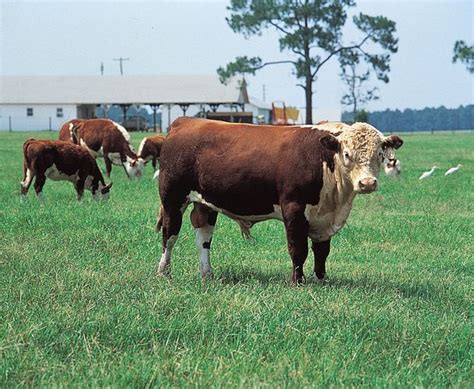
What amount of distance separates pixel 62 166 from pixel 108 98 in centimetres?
6306

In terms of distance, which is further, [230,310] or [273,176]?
[273,176]

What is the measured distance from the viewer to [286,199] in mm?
8320

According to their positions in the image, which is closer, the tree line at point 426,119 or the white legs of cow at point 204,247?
the white legs of cow at point 204,247

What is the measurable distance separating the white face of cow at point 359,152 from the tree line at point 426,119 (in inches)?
4882

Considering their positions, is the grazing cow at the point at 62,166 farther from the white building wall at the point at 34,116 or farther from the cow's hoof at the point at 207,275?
the white building wall at the point at 34,116

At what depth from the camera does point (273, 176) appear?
8.41 metres

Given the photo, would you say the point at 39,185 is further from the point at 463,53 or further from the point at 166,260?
the point at 463,53

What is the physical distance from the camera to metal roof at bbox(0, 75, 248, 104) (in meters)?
76.4

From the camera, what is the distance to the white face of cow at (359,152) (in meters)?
7.96

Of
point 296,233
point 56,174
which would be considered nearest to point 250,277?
point 296,233

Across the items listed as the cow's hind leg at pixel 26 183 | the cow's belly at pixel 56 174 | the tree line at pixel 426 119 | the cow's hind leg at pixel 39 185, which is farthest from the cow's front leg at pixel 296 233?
the tree line at pixel 426 119

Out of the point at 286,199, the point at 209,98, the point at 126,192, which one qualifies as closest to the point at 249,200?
the point at 286,199

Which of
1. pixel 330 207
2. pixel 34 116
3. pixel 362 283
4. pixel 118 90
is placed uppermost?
pixel 118 90

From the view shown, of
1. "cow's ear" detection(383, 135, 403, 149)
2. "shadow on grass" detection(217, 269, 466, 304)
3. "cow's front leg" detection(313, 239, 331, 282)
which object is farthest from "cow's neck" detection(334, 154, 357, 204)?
"shadow on grass" detection(217, 269, 466, 304)
